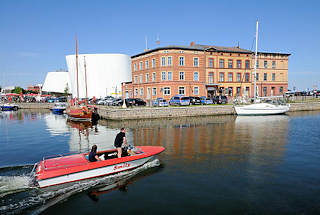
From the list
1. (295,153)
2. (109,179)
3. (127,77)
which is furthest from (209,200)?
(127,77)

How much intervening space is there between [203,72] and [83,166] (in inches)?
1802

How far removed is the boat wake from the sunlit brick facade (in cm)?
3954

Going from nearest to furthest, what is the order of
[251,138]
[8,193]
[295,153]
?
[8,193] → [295,153] → [251,138]

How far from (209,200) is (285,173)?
18.2 feet

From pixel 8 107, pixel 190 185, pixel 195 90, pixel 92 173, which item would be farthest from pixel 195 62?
pixel 8 107

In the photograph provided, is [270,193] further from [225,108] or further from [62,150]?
[225,108]

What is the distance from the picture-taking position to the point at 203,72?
52.8 meters

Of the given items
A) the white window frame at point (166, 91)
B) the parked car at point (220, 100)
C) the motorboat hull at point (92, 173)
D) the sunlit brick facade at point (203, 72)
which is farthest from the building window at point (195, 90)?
the motorboat hull at point (92, 173)

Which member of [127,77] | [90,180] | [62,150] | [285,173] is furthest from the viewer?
[127,77]

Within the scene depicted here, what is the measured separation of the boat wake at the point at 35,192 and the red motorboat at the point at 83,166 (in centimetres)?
31

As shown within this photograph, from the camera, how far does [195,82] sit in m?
52.2

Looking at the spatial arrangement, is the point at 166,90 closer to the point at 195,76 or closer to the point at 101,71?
the point at 195,76

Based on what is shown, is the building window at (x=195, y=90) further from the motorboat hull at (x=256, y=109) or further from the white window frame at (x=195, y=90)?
the motorboat hull at (x=256, y=109)

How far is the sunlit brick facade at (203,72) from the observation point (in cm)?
4984
